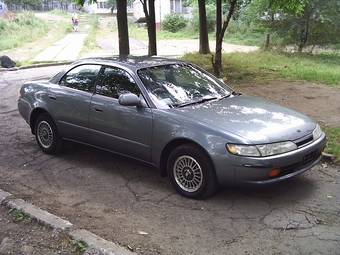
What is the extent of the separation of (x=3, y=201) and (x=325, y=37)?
1955 cm

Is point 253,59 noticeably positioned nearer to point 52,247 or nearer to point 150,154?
point 150,154

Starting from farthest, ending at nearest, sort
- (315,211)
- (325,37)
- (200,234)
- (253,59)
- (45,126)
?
(325,37)
(253,59)
(45,126)
(315,211)
(200,234)

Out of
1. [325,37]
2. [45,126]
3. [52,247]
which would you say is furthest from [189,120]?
[325,37]

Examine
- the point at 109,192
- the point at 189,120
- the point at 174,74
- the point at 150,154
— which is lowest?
the point at 109,192

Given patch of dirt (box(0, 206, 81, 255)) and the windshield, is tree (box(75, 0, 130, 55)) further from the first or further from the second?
patch of dirt (box(0, 206, 81, 255))

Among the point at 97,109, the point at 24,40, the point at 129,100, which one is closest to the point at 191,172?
the point at 129,100

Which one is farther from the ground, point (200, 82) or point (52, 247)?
point (200, 82)

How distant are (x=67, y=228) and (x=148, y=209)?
96 centimetres

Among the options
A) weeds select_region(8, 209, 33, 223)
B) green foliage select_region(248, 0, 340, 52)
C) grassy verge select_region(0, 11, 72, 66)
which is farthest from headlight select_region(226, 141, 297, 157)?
green foliage select_region(248, 0, 340, 52)

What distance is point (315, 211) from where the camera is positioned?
14.4 ft

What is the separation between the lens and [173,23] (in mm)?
41938

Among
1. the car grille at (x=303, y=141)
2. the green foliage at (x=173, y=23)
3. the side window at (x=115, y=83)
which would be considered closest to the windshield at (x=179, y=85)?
the side window at (x=115, y=83)

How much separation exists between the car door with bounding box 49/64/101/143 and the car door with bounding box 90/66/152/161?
0.15 meters

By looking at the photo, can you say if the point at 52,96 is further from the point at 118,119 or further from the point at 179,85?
the point at 179,85
